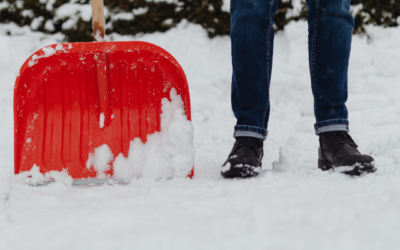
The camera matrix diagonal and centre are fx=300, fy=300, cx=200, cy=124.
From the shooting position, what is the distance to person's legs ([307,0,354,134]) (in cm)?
102

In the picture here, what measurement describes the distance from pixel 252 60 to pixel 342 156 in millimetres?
429

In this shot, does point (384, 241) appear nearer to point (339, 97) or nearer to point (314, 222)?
point (314, 222)

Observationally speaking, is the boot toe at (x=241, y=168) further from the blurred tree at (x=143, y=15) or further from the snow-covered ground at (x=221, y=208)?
the blurred tree at (x=143, y=15)

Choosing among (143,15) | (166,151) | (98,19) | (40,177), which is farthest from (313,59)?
(143,15)

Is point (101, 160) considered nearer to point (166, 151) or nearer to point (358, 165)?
point (166, 151)

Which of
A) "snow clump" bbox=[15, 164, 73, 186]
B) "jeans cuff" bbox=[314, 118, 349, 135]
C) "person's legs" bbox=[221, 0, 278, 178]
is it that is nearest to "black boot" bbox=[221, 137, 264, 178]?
"person's legs" bbox=[221, 0, 278, 178]

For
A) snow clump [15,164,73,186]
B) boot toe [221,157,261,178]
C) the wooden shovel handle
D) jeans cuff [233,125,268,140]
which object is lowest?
snow clump [15,164,73,186]

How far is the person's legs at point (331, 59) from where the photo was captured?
3.34 feet

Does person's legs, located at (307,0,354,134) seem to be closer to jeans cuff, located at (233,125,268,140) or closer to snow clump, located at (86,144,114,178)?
jeans cuff, located at (233,125,268,140)

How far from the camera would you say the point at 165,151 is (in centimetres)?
104

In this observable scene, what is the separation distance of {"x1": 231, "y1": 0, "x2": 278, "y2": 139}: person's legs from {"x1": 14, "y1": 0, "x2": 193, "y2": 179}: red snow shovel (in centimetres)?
20

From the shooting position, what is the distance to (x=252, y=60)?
3.38 feet

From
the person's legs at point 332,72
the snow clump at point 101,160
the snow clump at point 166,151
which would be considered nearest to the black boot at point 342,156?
the person's legs at point 332,72

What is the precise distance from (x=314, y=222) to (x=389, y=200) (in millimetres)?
201
